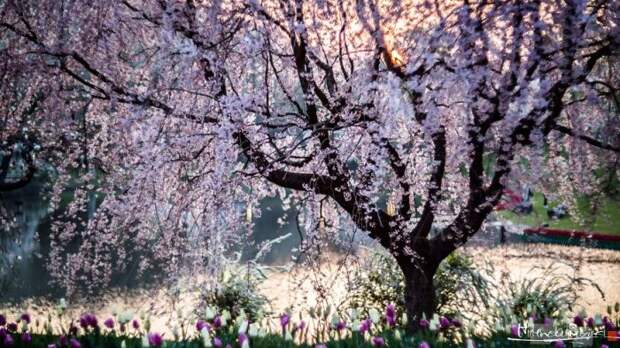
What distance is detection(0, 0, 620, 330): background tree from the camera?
345 cm

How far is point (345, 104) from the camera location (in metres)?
4.07

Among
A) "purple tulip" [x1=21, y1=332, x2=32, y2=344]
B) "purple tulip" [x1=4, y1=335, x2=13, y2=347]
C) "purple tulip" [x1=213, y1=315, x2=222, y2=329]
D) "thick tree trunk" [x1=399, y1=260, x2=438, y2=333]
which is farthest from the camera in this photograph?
"thick tree trunk" [x1=399, y1=260, x2=438, y2=333]

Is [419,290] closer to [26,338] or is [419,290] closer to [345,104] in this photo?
[345,104]

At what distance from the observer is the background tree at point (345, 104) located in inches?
136

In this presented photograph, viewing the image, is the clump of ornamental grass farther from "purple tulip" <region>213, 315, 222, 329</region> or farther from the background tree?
"purple tulip" <region>213, 315, 222, 329</region>

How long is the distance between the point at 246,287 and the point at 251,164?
2433 mm

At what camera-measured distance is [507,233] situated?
14.8 meters

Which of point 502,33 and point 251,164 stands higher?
point 502,33

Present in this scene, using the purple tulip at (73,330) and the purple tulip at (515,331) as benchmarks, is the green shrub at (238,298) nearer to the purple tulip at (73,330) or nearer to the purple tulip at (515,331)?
the purple tulip at (73,330)

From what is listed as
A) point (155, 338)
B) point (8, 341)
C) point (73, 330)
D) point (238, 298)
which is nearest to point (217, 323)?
point (155, 338)

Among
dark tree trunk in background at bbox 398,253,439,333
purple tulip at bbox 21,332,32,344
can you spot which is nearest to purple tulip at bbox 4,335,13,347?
purple tulip at bbox 21,332,32,344

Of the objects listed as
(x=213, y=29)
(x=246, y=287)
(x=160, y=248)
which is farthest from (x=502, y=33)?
(x=246, y=287)

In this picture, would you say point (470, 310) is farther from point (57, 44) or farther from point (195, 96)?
point (57, 44)

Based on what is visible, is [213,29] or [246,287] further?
[246,287]
